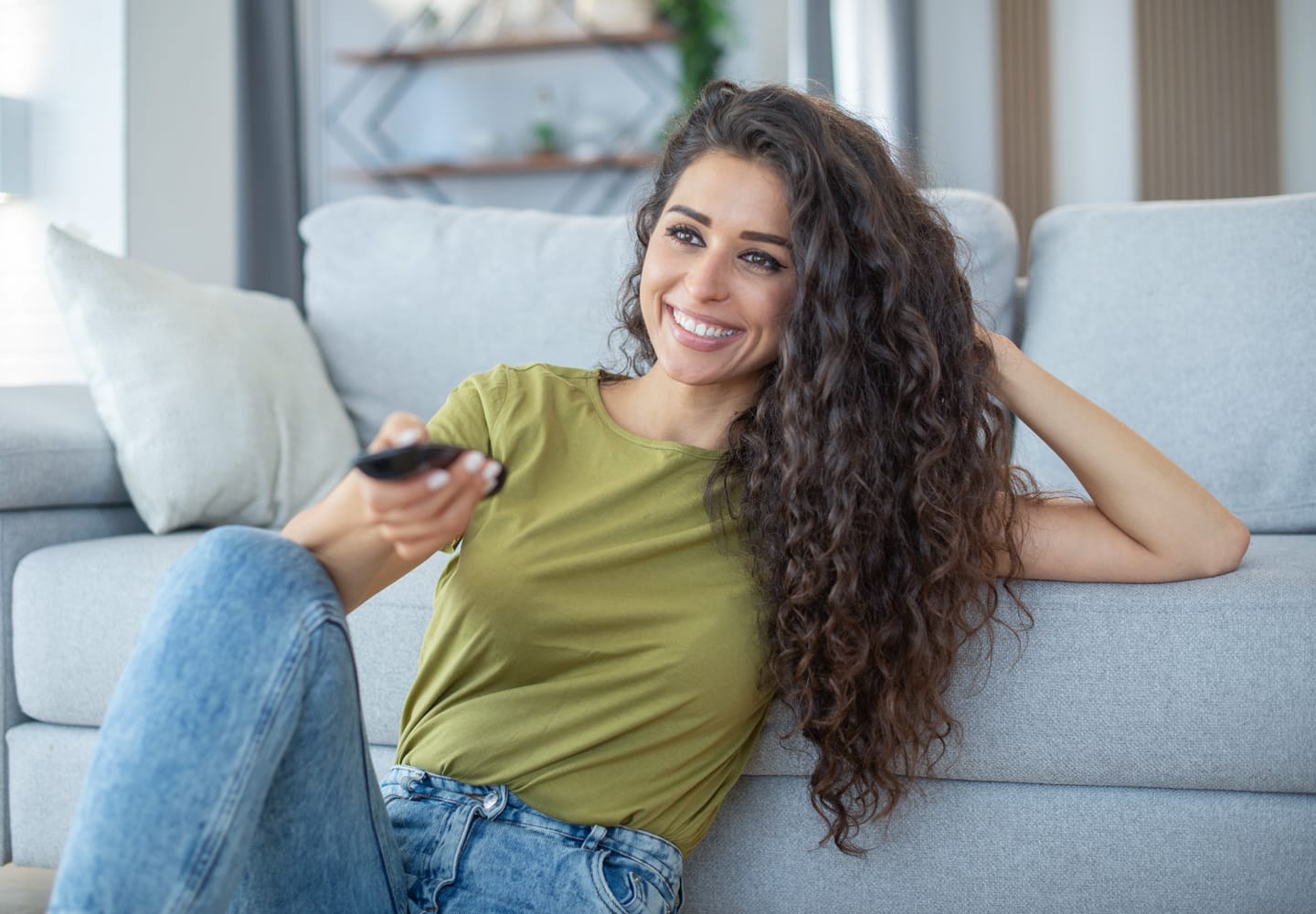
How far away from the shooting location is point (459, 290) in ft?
6.72

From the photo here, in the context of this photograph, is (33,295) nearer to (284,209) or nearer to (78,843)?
(284,209)

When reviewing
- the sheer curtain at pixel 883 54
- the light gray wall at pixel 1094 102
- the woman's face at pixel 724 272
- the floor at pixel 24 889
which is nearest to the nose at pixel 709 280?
the woman's face at pixel 724 272

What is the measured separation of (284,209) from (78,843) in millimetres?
2744

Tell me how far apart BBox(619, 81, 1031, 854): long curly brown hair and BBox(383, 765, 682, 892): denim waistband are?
0.19 m

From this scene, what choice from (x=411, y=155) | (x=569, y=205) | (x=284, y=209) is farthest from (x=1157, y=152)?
(x=284, y=209)

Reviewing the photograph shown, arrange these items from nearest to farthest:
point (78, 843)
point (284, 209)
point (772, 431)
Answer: point (78, 843), point (772, 431), point (284, 209)

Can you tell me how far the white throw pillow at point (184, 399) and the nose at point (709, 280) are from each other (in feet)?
3.20

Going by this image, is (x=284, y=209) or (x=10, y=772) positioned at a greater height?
(x=284, y=209)

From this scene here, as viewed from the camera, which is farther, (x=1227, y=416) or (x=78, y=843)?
(x=1227, y=416)

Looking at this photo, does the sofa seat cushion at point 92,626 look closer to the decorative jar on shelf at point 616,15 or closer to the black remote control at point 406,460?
the black remote control at point 406,460

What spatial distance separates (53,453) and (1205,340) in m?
1.70

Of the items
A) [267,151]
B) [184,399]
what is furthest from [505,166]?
[184,399]

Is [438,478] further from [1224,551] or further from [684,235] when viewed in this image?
[1224,551]

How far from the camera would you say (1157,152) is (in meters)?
5.00
